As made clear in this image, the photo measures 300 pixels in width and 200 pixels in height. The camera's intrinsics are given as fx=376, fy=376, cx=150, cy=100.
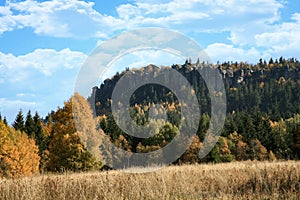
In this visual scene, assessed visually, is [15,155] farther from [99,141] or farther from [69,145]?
[99,141]

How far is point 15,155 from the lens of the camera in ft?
136

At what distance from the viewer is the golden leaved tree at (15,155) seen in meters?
39.8

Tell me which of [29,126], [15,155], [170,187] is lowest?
[15,155]

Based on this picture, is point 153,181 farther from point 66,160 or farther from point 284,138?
point 284,138

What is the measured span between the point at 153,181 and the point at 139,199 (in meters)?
1.50

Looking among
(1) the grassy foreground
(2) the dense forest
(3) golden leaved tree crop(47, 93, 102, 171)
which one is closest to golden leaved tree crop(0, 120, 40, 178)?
(2) the dense forest

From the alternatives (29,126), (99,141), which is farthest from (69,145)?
(29,126)

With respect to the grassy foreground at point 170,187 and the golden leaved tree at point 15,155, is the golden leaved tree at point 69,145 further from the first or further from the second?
the golden leaved tree at point 15,155

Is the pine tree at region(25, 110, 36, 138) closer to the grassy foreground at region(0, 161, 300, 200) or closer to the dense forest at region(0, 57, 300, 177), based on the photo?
the dense forest at region(0, 57, 300, 177)

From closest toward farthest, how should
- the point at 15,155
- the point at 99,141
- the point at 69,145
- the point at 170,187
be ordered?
the point at 170,187 < the point at 99,141 < the point at 69,145 < the point at 15,155

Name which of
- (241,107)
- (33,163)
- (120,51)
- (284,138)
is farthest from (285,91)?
(120,51)

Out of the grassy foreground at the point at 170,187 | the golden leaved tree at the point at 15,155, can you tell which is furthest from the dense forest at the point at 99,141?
the grassy foreground at the point at 170,187

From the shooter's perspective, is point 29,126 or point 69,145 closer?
point 69,145

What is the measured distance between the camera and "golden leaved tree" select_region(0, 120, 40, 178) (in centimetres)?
3978
